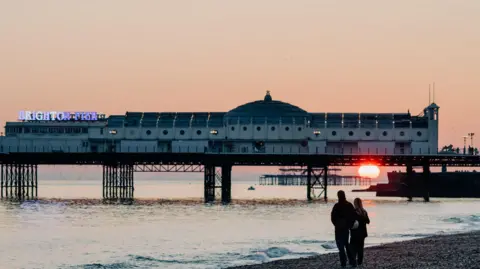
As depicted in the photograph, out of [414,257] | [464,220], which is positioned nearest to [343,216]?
[414,257]

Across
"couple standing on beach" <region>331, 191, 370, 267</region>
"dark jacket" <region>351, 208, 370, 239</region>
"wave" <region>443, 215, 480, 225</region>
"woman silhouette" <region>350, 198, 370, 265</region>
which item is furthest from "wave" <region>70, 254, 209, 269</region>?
"wave" <region>443, 215, 480, 225</region>

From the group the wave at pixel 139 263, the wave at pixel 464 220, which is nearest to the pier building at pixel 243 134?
the wave at pixel 464 220

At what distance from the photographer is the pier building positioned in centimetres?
11794

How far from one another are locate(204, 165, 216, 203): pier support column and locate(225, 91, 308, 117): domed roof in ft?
42.4

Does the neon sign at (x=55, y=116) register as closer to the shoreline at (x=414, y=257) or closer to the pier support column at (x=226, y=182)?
the pier support column at (x=226, y=182)

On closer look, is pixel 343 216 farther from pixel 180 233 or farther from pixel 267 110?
pixel 267 110

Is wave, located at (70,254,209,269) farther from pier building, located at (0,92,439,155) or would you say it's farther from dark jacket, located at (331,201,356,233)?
pier building, located at (0,92,439,155)

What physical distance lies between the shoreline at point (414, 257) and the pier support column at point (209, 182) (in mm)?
62199

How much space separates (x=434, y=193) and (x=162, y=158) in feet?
228

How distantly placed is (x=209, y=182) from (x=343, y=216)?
78928 mm

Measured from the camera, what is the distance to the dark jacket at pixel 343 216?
3091cm

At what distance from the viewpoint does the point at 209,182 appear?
110 meters

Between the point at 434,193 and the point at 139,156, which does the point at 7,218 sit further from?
the point at 434,193

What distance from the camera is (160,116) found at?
121062 mm
